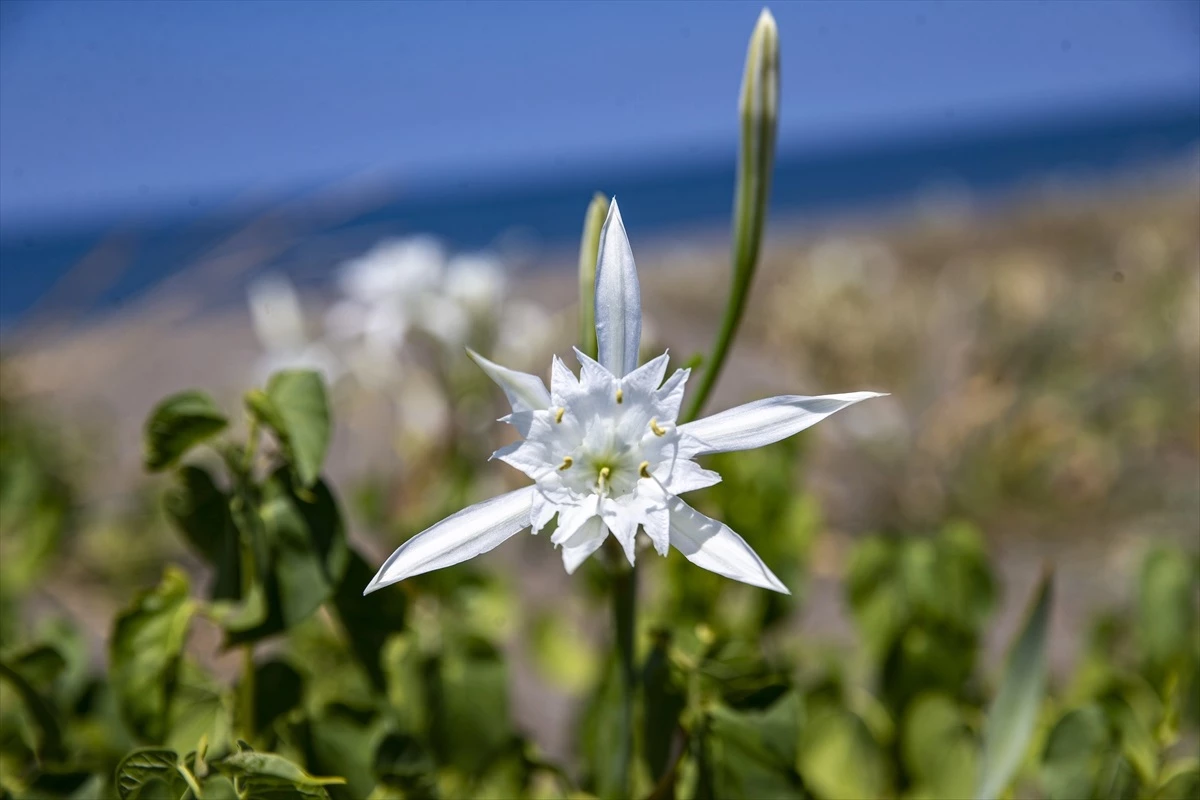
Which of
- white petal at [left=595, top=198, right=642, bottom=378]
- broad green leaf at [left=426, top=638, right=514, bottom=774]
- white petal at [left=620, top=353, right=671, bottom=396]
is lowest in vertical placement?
broad green leaf at [left=426, top=638, right=514, bottom=774]

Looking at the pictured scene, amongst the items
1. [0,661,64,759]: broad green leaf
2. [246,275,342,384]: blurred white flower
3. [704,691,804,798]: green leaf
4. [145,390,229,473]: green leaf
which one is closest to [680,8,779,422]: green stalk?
[704,691,804,798]: green leaf

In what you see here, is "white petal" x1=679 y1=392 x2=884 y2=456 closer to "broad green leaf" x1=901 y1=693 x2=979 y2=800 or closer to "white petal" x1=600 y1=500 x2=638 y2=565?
→ "white petal" x1=600 y1=500 x2=638 y2=565

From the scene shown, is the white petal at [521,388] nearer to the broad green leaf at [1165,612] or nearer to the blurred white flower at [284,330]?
the broad green leaf at [1165,612]

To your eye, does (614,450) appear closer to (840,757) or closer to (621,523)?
(621,523)

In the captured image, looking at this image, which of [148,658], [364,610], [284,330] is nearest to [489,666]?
[364,610]

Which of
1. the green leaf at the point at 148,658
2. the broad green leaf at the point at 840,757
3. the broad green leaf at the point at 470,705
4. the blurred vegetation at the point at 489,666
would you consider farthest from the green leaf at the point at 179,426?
the broad green leaf at the point at 840,757

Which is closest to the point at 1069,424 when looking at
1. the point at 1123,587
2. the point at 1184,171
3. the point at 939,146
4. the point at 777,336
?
the point at 1123,587

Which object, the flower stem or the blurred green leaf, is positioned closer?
the flower stem
